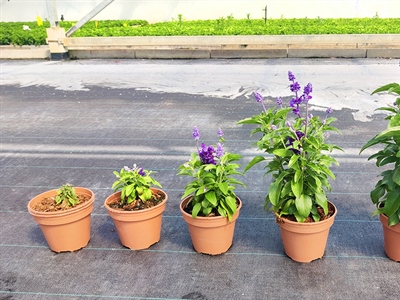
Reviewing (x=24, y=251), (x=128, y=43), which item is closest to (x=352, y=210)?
(x=24, y=251)

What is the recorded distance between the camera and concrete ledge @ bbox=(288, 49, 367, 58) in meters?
9.32

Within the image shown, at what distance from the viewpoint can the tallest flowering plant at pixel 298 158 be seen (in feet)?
6.88

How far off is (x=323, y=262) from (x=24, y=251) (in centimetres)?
185

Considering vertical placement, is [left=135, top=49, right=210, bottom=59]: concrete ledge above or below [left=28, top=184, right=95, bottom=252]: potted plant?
above

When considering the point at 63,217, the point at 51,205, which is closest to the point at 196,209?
the point at 63,217

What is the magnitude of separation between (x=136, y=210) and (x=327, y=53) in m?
8.28

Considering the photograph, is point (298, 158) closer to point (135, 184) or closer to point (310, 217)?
point (310, 217)

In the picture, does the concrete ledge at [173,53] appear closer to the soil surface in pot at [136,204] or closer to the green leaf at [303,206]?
the soil surface in pot at [136,204]

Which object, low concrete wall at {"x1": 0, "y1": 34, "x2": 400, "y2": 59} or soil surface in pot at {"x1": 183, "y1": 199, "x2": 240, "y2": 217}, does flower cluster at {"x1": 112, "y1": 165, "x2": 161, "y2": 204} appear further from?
low concrete wall at {"x1": 0, "y1": 34, "x2": 400, "y2": 59}

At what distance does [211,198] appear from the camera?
2.21 metres

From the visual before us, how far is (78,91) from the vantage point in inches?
268

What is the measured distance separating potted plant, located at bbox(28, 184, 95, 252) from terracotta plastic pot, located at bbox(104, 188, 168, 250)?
0.17m

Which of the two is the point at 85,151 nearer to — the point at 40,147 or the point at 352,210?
the point at 40,147

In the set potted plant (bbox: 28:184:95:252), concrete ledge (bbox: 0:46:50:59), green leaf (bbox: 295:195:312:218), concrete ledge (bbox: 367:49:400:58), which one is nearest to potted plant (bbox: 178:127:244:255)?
green leaf (bbox: 295:195:312:218)
